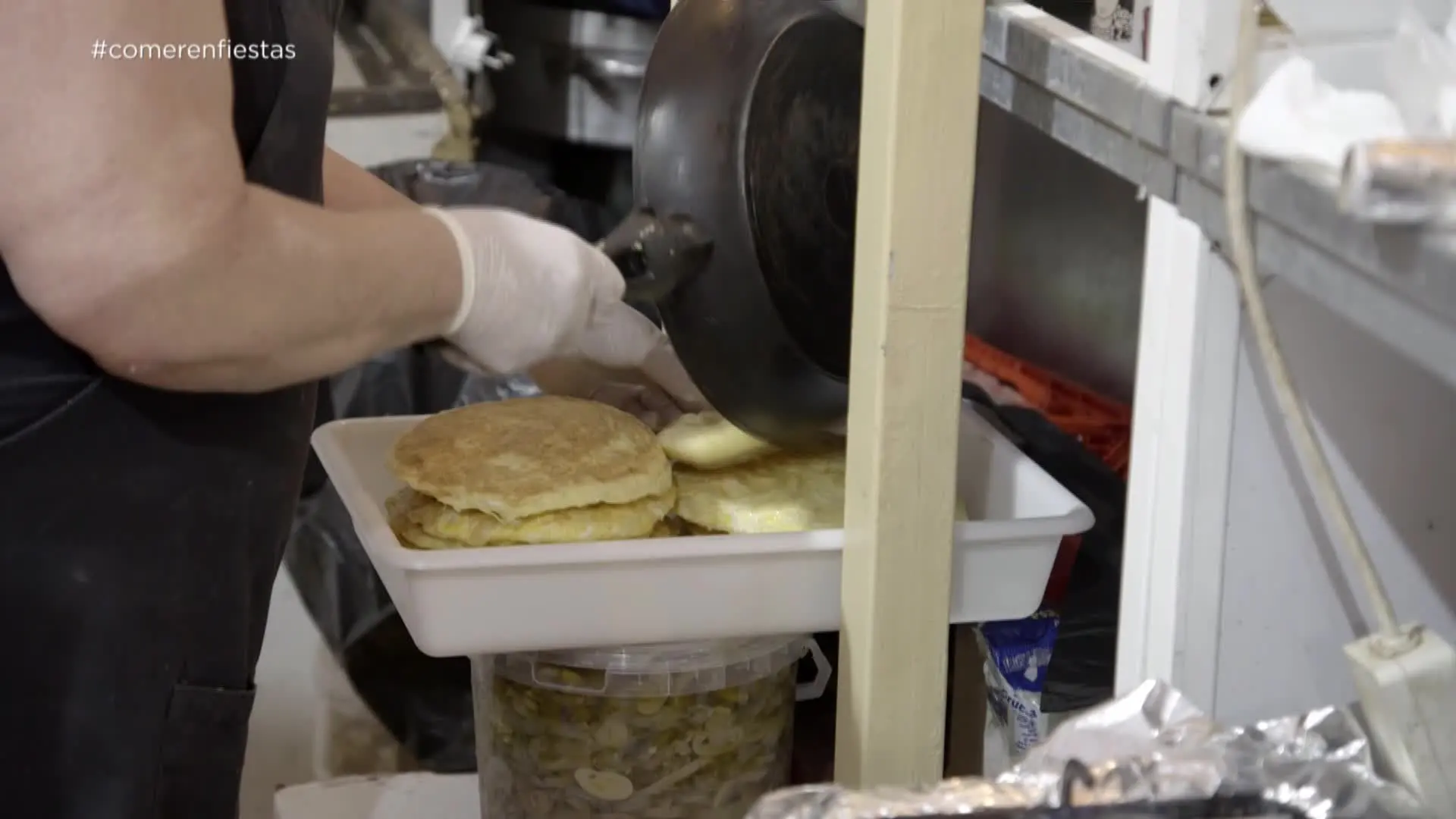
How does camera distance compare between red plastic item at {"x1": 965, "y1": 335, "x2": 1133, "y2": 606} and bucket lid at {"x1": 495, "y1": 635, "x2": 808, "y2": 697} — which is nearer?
bucket lid at {"x1": 495, "y1": 635, "x2": 808, "y2": 697}

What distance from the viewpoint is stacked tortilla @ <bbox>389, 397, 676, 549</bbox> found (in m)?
0.82

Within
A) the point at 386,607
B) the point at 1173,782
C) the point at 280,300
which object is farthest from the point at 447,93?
the point at 1173,782

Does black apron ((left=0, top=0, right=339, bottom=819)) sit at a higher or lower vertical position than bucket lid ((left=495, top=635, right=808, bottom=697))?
higher

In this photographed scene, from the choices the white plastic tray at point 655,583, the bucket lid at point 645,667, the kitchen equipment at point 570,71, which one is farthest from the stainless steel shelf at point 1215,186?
the kitchen equipment at point 570,71

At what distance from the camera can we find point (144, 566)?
0.77m

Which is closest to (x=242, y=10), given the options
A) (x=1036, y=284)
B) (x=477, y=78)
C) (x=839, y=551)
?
(x=839, y=551)

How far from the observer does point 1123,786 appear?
47 cm

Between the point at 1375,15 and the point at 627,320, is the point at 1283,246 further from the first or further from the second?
the point at 627,320

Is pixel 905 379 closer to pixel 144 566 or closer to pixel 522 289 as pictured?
pixel 522 289

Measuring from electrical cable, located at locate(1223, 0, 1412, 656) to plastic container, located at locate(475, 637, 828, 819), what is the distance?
48 centimetres

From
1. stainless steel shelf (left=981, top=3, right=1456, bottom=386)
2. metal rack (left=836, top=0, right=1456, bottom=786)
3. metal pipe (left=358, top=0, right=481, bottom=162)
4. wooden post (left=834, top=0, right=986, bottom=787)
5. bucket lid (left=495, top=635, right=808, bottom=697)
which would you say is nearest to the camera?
stainless steel shelf (left=981, top=3, right=1456, bottom=386)

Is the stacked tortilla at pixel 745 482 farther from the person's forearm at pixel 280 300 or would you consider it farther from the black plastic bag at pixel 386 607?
the black plastic bag at pixel 386 607

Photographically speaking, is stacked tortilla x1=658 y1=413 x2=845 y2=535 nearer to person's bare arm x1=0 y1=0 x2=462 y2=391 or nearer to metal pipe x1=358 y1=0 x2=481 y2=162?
person's bare arm x1=0 y1=0 x2=462 y2=391

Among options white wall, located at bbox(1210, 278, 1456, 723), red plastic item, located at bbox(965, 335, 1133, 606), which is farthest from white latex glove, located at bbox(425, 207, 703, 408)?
red plastic item, located at bbox(965, 335, 1133, 606)
